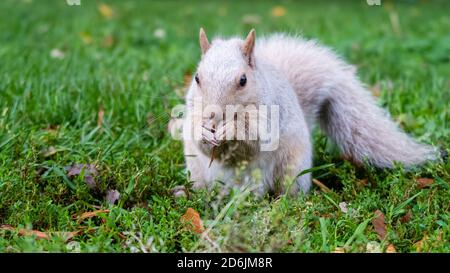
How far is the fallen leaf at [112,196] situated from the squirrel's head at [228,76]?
515 millimetres

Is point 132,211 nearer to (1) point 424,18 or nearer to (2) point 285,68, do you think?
(2) point 285,68

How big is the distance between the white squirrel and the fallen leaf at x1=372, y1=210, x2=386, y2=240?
43 centimetres

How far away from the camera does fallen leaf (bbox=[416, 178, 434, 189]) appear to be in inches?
115

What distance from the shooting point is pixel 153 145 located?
133 inches

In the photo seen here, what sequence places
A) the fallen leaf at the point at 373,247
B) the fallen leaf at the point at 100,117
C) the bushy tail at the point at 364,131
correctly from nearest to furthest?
the fallen leaf at the point at 373,247 → the bushy tail at the point at 364,131 → the fallen leaf at the point at 100,117

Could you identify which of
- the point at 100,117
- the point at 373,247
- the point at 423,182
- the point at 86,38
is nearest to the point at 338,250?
the point at 373,247

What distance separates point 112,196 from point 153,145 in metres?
0.69

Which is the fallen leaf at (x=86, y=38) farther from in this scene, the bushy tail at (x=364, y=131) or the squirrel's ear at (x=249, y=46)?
the squirrel's ear at (x=249, y=46)

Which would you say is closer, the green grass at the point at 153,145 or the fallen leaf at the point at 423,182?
the green grass at the point at 153,145

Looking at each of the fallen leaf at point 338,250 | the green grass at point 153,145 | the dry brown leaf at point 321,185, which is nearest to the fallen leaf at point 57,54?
the green grass at point 153,145

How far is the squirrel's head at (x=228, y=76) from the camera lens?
2.58 metres

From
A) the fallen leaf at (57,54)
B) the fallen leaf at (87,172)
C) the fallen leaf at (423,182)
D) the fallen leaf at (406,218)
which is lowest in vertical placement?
the fallen leaf at (406,218)

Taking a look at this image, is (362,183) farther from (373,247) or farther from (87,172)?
(87,172)
